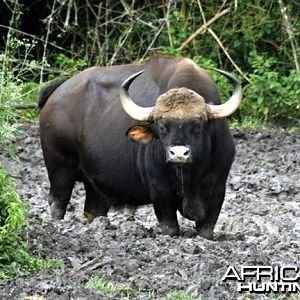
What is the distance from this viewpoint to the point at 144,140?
1116cm

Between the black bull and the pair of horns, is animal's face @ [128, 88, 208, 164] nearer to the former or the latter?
the black bull

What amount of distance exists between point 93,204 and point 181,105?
253cm

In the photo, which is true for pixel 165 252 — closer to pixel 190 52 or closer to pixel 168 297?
pixel 168 297

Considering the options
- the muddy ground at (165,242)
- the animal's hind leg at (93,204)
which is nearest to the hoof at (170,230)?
the muddy ground at (165,242)

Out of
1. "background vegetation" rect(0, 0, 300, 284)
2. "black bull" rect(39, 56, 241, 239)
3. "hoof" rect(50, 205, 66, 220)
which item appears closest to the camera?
"black bull" rect(39, 56, 241, 239)

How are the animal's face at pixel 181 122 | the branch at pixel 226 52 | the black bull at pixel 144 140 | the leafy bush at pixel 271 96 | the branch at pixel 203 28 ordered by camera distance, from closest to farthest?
the animal's face at pixel 181 122 → the black bull at pixel 144 140 → the leafy bush at pixel 271 96 → the branch at pixel 226 52 → the branch at pixel 203 28

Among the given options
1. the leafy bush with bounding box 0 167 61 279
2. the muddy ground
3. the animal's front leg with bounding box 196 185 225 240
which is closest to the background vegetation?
the muddy ground

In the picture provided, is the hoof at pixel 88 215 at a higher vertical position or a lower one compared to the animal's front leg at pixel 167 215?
lower

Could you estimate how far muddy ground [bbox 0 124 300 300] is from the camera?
8172 millimetres

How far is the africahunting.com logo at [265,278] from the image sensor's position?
8.16m

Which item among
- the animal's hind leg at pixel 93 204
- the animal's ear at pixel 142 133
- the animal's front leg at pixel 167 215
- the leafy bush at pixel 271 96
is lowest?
the leafy bush at pixel 271 96

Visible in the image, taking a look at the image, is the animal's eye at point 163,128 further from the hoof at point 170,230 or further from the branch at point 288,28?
the branch at point 288,28

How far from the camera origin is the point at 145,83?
1181 cm

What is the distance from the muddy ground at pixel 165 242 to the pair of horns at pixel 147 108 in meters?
1.03
